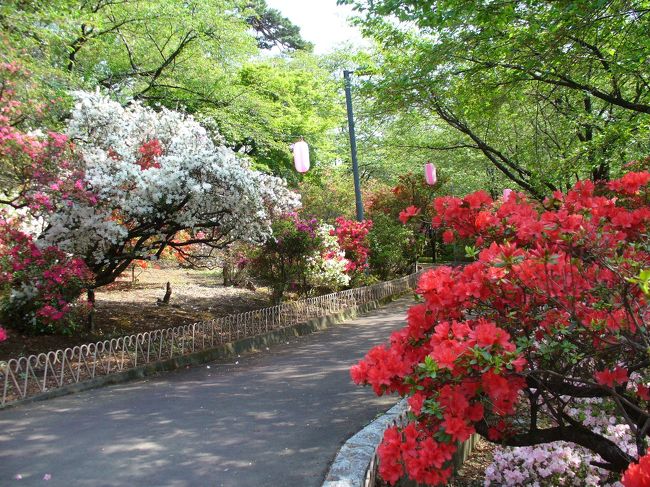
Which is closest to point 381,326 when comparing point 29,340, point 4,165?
point 29,340

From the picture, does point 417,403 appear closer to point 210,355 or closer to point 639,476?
point 639,476

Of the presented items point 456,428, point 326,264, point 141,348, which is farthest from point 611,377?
point 326,264

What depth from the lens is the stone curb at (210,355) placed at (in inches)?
247

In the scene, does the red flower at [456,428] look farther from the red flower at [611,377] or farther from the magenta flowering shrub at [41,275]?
the magenta flowering shrub at [41,275]

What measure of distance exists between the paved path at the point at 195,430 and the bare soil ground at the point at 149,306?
213cm

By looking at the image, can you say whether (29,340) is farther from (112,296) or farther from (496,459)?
(496,459)

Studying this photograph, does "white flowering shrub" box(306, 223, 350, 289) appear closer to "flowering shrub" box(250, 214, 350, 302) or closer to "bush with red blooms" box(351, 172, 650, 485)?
"flowering shrub" box(250, 214, 350, 302)

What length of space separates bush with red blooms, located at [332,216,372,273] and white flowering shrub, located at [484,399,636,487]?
10468mm

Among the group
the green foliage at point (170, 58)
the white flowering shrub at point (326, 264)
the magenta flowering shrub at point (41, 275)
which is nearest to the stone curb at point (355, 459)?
the magenta flowering shrub at point (41, 275)

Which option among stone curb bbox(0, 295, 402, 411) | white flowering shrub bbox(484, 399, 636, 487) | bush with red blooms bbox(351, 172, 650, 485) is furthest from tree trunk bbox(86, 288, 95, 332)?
bush with red blooms bbox(351, 172, 650, 485)

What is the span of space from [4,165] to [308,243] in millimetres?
6177

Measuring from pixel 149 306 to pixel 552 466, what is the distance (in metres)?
9.62

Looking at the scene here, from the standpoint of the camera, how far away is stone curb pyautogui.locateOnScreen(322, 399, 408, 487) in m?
3.41

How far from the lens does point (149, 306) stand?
1151 centimetres
